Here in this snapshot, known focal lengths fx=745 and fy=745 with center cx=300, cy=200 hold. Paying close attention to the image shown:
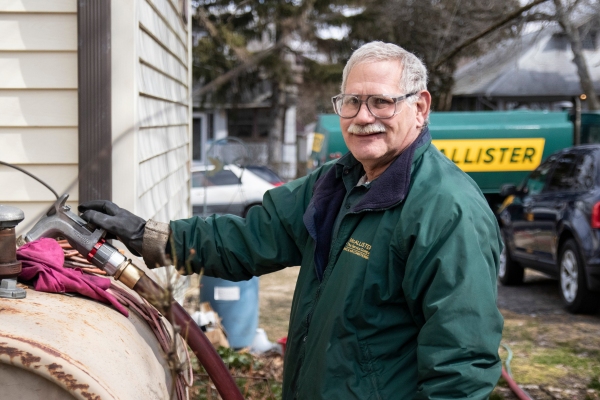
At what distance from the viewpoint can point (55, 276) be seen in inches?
88.3

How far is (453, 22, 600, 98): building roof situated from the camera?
2959 centimetres

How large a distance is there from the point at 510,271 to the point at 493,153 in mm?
3854

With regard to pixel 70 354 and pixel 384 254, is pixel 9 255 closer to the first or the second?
pixel 70 354

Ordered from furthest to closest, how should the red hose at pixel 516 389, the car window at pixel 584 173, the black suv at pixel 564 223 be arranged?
the car window at pixel 584 173 < the black suv at pixel 564 223 < the red hose at pixel 516 389

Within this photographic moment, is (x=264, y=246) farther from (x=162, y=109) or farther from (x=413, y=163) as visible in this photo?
(x=162, y=109)

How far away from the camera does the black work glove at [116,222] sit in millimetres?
2613

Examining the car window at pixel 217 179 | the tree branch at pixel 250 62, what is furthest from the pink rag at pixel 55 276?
the tree branch at pixel 250 62

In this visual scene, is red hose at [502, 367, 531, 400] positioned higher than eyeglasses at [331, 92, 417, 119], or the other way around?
eyeglasses at [331, 92, 417, 119]

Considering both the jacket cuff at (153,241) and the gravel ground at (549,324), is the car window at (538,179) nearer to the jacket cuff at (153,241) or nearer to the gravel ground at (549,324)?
the gravel ground at (549,324)

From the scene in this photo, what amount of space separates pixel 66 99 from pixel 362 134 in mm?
1900

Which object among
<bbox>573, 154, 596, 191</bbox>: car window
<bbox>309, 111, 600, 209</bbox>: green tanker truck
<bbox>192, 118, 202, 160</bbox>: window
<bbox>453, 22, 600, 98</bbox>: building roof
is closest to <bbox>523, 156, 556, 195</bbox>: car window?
<bbox>573, 154, 596, 191</bbox>: car window

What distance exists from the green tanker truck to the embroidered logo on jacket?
34.1ft

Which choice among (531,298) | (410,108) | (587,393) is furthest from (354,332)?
(531,298)

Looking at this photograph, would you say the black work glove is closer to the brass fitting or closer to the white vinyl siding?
the brass fitting
